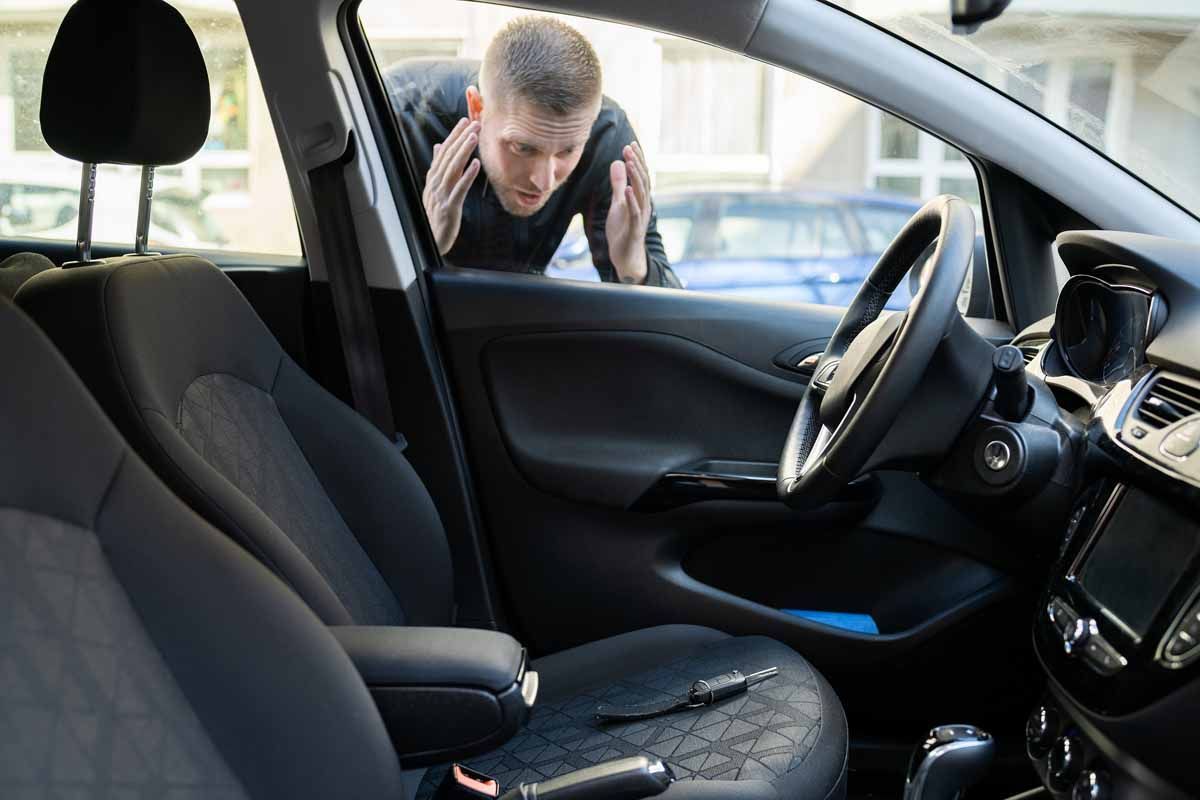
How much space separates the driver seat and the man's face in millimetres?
689

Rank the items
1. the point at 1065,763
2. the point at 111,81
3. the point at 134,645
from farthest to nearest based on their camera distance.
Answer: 1. the point at 111,81
2. the point at 1065,763
3. the point at 134,645

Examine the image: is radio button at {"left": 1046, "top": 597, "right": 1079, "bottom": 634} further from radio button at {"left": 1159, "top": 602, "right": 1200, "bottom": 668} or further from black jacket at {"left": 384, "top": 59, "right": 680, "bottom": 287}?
black jacket at {"left": 384, "top": 59, "right": 680, "bottom": 287}

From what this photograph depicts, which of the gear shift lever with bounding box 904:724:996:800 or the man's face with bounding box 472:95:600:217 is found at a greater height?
the man's face with bounding box 472:95:600:217

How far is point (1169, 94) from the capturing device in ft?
6.77

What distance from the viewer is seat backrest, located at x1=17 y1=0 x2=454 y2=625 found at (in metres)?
1.28

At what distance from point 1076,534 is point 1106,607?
0.41 ft

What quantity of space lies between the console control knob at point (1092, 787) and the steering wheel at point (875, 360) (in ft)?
1.31

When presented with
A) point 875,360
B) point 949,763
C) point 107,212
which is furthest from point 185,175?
point 949,763

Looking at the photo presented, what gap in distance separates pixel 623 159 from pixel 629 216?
0.10 metres

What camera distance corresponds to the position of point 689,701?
5.29 feet

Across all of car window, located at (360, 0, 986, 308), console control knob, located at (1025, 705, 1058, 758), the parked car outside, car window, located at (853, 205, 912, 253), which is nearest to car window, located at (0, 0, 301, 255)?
the parked car outside

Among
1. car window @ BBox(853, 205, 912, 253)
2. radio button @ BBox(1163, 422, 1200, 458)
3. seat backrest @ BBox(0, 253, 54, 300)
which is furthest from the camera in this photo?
car window @ BBox(853, 205, 912, 253)

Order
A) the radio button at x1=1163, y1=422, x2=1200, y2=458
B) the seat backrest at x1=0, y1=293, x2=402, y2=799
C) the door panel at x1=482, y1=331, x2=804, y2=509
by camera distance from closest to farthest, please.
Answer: the seat backrest at x1=0, y1=293, x2=402, y2=799
the radio button at x1=1163, y1=422, x2=1200, y2=458
the door panel at x1=482, y1=331, x2=804, y2=509

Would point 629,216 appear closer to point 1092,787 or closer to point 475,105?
point 475,105
